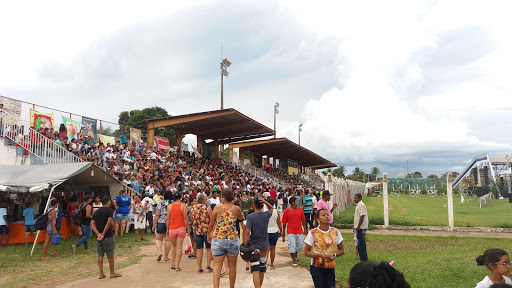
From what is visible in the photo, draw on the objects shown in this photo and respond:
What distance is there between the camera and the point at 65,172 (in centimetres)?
1044

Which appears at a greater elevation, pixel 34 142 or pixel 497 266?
pixel 34 142

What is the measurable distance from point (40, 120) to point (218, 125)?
12889 mm

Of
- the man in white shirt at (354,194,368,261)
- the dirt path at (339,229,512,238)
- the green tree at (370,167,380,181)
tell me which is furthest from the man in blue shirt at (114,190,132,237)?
the green tree at (370,167,380,181)

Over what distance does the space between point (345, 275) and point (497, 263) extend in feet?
12.3

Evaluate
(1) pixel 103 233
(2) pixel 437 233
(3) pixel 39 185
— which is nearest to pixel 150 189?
(3) pixel 39 185

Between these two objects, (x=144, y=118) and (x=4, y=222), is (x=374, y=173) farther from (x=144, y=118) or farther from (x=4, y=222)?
(x=4, y=222)

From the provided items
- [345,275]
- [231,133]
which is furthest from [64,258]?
[231,133]

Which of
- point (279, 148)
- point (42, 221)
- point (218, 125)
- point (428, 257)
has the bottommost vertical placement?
point (428, 257)

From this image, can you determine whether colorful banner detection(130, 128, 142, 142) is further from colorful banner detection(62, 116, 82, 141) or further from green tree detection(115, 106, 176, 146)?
green tree detection(115, 106, 176, 146)

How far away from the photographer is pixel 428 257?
8.37 m

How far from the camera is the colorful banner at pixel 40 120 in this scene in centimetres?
1652

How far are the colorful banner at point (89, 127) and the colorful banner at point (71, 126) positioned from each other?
1.24ft

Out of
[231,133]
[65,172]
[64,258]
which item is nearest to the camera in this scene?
[64,258]

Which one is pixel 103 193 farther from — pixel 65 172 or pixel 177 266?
pixel 177 266
